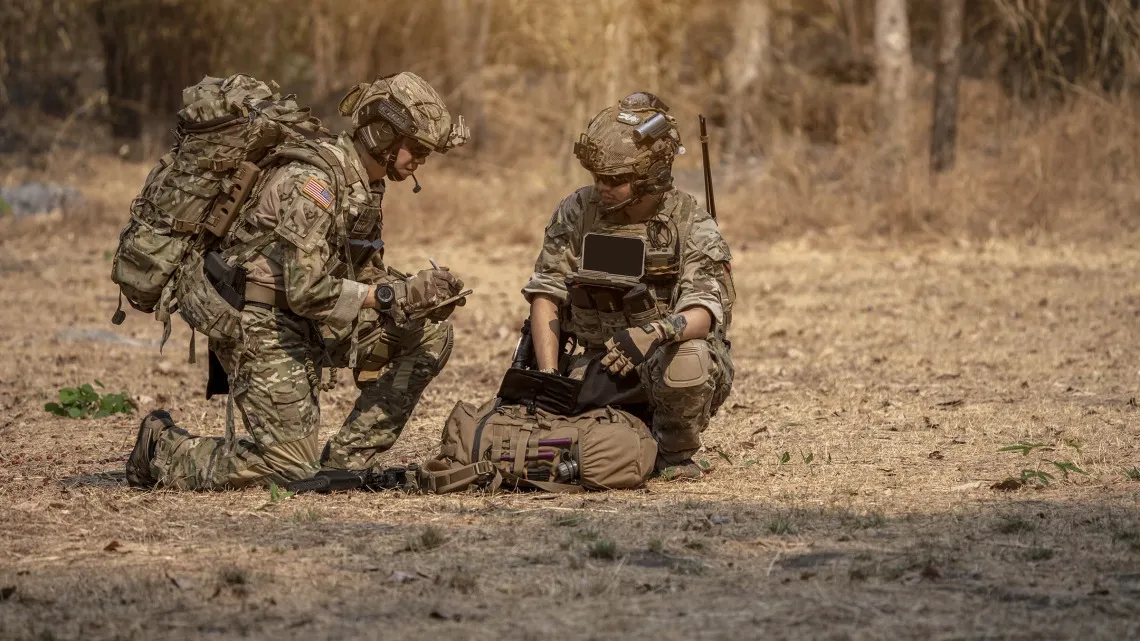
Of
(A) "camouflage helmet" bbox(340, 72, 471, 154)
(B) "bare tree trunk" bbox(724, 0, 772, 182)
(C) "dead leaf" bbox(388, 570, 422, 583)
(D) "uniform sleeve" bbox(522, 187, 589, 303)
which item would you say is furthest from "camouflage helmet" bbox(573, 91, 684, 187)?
(B) "bare tree trunk" bbox(724, 0, 772, 182)

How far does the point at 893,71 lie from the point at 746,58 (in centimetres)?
538

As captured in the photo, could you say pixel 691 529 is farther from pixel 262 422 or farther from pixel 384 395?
pixel 262 422

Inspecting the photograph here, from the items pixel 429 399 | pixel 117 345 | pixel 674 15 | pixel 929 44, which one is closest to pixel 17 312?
pixel 117 345

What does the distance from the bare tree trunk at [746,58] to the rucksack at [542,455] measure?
14.6 metres

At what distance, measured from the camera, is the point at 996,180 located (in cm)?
1608

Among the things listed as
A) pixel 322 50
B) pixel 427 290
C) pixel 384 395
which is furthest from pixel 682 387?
pixel 322 50

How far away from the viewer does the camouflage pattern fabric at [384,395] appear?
6.64 metres

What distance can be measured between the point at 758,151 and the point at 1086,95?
4.03 metres

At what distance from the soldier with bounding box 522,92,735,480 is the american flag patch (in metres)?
1.06

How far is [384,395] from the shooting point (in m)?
6.66

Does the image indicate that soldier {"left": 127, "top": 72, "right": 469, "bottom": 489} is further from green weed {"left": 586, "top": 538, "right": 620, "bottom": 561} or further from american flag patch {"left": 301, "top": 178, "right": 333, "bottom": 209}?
green weed {"left": 586, "top": 538, "right": 620, "bottom": 561}

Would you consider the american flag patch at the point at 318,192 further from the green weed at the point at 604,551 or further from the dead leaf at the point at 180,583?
the green weed at the point at 604,551

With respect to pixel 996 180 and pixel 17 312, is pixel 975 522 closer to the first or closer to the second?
pixel 17 312

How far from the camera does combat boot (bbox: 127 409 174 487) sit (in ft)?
20.9
